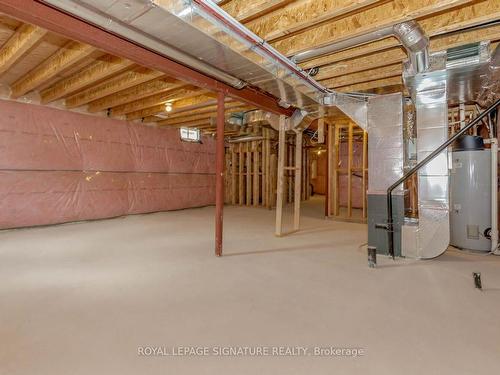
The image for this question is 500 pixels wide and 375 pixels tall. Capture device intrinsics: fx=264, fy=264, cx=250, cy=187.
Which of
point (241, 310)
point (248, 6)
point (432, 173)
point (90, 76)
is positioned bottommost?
point (241, 310)

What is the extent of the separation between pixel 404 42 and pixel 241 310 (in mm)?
2391

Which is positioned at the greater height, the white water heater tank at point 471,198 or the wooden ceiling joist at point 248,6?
the wooden ceiling joist at point 248,6

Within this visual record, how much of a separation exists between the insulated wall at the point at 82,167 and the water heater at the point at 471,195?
562cm

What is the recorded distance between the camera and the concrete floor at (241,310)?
1.24 meters

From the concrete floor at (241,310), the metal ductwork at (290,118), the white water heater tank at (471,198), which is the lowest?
the concrete floor at (241,310)

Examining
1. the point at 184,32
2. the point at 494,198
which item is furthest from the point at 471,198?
the point at 184,32

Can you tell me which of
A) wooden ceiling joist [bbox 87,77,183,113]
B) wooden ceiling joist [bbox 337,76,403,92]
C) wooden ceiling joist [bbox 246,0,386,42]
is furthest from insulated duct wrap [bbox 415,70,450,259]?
wooden ceiling joist [bbox 87,77,183,113]

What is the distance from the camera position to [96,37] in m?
1.91

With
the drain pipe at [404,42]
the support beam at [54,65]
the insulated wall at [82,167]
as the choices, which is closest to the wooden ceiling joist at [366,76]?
the drain pipe at [404,42]

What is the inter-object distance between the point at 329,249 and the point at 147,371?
253 cm

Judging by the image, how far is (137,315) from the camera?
1633 millimetres

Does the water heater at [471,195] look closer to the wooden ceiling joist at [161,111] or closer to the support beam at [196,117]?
the support beam at [196,117]

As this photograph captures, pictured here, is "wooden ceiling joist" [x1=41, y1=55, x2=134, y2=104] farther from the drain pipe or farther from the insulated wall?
the drain pipe

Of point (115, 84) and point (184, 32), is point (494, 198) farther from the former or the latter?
point (115, 84)
